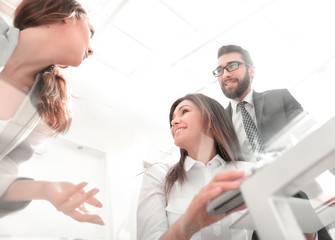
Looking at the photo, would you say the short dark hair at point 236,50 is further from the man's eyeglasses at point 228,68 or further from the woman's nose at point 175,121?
the woman's nose at point 175,121

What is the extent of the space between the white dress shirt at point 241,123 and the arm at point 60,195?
1.05ft

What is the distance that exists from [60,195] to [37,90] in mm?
245

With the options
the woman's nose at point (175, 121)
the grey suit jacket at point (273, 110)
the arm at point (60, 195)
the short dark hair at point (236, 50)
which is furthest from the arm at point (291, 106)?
the arm at point (60, 195)

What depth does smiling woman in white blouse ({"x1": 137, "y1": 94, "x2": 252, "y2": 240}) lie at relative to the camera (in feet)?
1.77

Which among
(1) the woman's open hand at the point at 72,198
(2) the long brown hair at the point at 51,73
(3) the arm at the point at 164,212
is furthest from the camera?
(2) the long brown hair at the point at 51,73

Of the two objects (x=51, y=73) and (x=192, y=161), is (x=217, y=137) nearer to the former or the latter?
(x=192, y=161)

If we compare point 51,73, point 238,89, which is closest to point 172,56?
point 238,89

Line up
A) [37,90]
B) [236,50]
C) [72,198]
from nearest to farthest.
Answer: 1. [72,198]
2. [37,90]
3. [236,50]

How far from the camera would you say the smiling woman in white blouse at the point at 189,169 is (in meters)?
0.54

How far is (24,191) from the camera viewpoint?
55 cm

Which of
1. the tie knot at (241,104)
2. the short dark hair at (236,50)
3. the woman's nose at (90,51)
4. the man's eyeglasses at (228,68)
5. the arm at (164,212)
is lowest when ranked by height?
the arm at (164,212)

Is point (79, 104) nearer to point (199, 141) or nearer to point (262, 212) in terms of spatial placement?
point (199, 141)

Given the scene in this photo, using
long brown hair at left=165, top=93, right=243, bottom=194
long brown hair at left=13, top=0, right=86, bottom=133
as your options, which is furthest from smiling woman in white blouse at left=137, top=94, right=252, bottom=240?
long brown hair at left=13, top=0, right=86, bottom=133

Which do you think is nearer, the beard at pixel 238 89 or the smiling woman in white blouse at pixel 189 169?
the smiling woman in white blouse at pixel 189 169
